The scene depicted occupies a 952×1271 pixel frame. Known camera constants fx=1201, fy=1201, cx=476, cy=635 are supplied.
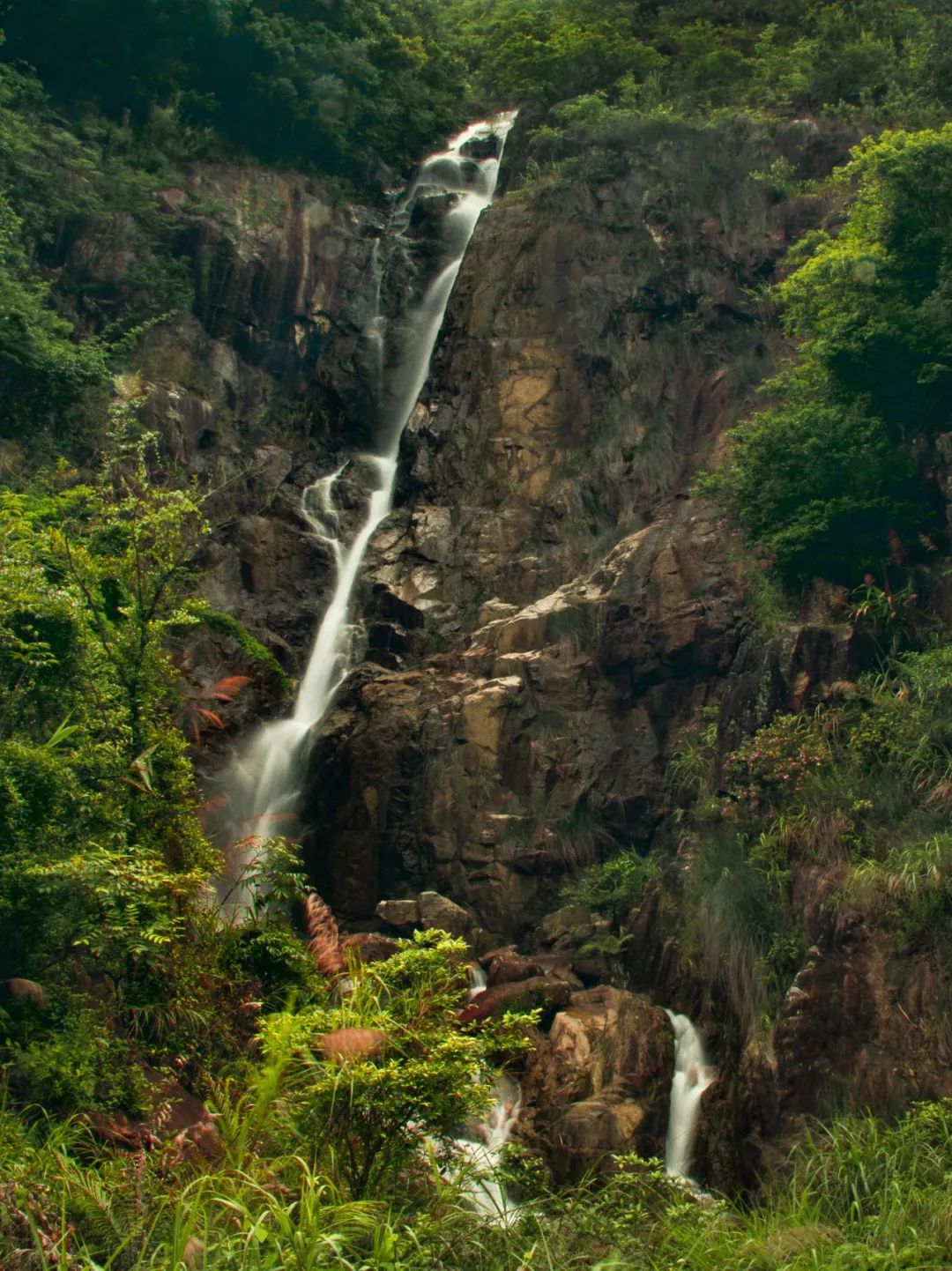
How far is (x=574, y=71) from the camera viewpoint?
3000 centimetres

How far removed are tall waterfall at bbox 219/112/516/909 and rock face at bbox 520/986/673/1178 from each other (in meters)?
4.01

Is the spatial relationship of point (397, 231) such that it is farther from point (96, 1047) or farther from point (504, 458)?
point (96, 1047)

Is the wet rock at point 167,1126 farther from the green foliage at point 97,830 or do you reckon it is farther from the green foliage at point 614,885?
the green foliage at point 614,885

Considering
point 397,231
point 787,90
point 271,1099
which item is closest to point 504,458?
point 397,231

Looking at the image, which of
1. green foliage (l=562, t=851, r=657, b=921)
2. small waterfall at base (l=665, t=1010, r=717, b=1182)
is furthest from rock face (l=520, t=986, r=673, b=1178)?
green foliage (l=562, t=851, r=657, b=921)

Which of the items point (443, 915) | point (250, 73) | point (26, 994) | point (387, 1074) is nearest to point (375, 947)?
point (443, 915)

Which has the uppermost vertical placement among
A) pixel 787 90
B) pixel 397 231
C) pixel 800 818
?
pixel 787 90

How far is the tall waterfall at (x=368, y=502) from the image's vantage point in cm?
1886

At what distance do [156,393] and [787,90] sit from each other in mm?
15578

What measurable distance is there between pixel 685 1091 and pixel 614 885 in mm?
3979

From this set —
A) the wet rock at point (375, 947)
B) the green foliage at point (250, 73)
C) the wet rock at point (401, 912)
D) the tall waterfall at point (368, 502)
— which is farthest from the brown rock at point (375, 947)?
the green foliage at point (250, 73)

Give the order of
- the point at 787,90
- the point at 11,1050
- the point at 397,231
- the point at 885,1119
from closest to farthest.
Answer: the point at 11,1050 → the point at 885,1119 → the point at 787,90 → the point at 397,231

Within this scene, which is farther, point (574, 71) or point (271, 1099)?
point (574, 71)

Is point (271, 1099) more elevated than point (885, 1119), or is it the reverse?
point (271, 1099)
